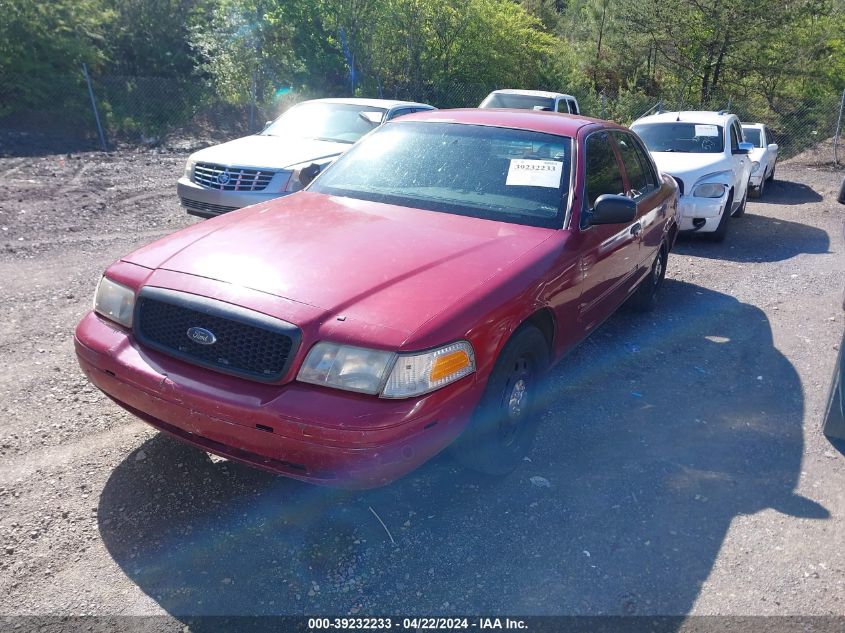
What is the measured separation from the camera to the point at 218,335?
2756 mm

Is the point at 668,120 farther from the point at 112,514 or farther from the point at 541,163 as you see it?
the point at 112,514

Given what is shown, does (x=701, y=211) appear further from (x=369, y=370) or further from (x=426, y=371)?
(x=369, y=370)

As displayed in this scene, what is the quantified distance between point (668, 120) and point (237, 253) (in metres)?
9.00

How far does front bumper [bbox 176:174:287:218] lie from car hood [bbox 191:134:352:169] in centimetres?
33

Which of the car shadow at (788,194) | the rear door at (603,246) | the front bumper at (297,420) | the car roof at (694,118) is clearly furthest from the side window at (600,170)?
the car shadow at (788,194)

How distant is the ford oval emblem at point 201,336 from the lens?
9.05ft

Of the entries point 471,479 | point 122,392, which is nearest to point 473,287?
point 471,479

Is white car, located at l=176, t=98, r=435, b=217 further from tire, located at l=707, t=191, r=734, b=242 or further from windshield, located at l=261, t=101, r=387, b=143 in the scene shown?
tire, located at l=707, t=191, r=734, b=242

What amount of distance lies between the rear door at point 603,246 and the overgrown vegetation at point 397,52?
1486cm

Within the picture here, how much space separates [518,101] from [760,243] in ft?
21.6

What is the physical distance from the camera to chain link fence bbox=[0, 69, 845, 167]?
15.4 metres

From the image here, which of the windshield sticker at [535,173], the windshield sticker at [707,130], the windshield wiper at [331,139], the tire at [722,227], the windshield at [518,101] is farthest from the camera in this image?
the windshield at [518,101]

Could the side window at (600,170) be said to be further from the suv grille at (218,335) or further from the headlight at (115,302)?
the headlight at (115,302)

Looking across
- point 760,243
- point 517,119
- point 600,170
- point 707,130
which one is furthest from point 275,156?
point 760,243
